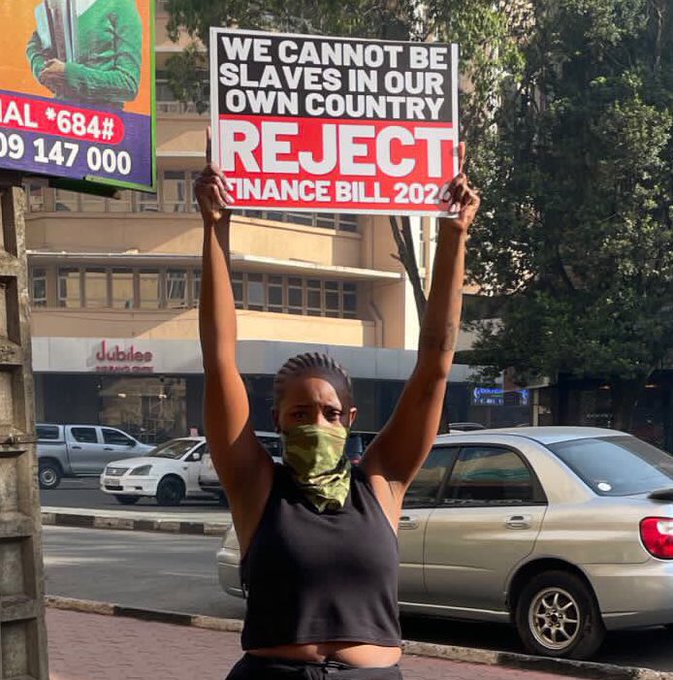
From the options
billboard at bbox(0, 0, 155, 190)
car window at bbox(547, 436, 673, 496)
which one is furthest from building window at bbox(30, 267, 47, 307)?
billboard at bbox(0, 0, 155, 190)

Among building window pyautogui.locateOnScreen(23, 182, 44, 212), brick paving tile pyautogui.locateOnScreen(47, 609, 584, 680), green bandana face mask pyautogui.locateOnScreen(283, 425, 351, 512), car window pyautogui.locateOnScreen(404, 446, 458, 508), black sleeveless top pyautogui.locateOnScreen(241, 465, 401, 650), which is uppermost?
building window pyautogui.locateOnScreen(23, 182, 44, 212)

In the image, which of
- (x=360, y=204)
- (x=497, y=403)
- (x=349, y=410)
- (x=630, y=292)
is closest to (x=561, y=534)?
(x=360, y=204)

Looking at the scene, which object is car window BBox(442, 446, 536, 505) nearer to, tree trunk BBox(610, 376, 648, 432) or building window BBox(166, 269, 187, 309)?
tree trunk BBox(610, 376, 648, 432)

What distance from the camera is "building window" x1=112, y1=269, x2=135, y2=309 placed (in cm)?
3944

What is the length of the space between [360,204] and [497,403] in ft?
144

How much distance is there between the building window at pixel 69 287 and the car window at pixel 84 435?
1035 centimetres

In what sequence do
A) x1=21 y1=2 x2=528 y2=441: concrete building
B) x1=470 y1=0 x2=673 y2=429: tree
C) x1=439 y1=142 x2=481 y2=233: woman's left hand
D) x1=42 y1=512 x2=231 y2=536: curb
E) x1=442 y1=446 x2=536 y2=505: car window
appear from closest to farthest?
1. x1=439 y1=142 x2=481 y2=233: woman's left hand
2. x1=442 y1=446 x2=536 y2=505: car window
3. x1=42 y1=512 x2=231 y2=536: curb
4. x1=470 y1=0 x2=673 y2=429: tree
5. x1=21 y1=2 x2=528 y2=441: concrete building

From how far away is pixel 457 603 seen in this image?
26.1ft

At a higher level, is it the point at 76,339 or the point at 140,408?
the point at 76,339

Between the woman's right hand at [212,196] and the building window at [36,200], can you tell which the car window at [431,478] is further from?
the building window at [36,200]

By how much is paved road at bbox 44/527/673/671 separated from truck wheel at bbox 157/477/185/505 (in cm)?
419

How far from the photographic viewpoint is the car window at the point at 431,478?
8320 mm

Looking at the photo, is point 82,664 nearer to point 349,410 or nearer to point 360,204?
point 360,204

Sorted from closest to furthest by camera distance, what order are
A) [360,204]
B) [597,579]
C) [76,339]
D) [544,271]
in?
1. [360,204]
2. [597,579]
3. [544,271]
4. [76,339]
